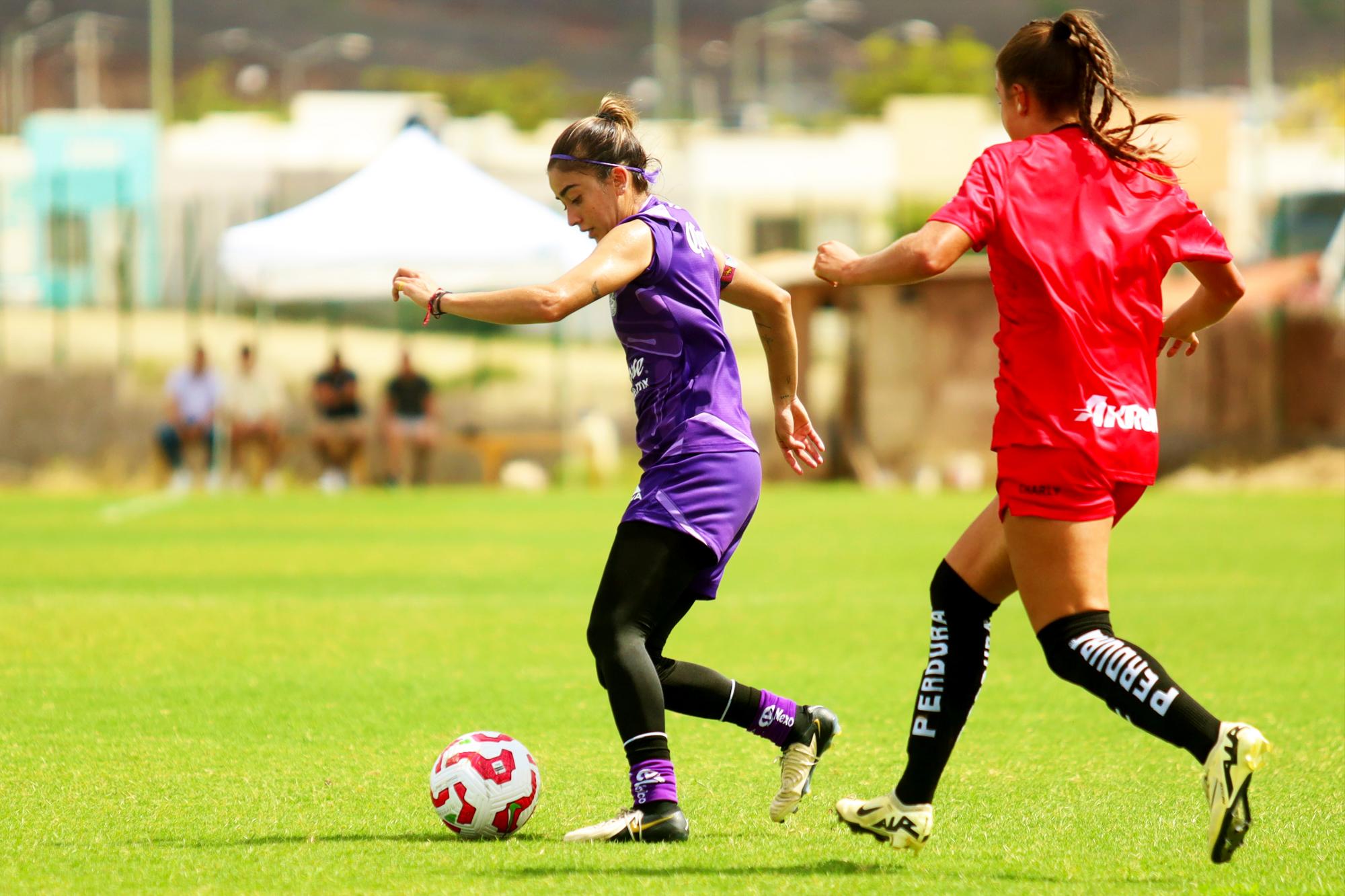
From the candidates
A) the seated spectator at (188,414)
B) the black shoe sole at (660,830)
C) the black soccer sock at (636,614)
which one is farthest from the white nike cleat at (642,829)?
the seated spectator at (188,414)

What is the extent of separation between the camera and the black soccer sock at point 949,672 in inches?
180

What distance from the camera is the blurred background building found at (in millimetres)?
24359

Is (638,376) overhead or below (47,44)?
below

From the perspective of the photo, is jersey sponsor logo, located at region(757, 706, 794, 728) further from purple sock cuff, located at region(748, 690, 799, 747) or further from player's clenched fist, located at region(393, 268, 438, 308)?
player's clenched fist, located at region(393, 268, 438, 308)

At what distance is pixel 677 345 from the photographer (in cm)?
494

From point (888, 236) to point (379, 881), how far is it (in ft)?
164

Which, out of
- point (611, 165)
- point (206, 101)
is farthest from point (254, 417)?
point (206, 101)

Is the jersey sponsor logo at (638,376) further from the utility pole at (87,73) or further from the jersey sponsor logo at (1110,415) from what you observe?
the utility pole at (87,73)

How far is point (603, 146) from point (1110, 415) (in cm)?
165

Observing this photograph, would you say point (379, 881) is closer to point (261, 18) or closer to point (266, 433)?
point (266, 433)

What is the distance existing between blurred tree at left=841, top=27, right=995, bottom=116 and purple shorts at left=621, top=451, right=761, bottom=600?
8591 centimetres

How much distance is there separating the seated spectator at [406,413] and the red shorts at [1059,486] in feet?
65.1

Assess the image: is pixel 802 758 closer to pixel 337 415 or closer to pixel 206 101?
pixel 337 415

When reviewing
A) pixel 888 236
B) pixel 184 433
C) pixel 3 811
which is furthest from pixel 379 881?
pixel 888 236
